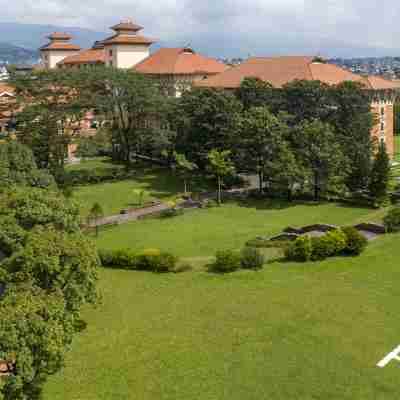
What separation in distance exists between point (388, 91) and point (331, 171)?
1998 centimetres

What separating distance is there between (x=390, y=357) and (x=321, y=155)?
75.2ft

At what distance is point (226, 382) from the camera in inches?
682

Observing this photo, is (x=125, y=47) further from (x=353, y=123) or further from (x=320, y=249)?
(x=320, y=249)

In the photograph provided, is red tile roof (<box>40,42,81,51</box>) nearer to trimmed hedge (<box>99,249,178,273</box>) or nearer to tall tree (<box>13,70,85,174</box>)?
tall tree (<box>13,70,85,174</box>)

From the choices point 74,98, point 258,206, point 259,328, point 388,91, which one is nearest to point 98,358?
point 259,328

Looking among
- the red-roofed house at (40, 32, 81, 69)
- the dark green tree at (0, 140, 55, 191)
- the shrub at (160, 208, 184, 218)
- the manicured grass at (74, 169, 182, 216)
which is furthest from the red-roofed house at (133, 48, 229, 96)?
the dark green tree at (0, 140, 55, 191)

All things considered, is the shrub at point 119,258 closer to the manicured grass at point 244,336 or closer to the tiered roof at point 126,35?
the manicured grass at point 244,336

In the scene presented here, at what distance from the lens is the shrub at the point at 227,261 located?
27.0 meters

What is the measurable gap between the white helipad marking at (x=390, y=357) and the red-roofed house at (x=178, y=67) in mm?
46581

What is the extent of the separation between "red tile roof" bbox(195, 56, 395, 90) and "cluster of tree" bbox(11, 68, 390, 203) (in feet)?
19.9

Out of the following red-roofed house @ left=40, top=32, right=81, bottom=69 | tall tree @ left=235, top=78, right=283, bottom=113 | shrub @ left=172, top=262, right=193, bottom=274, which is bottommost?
shrub @ left=172, top=262, right=193, bottom=274

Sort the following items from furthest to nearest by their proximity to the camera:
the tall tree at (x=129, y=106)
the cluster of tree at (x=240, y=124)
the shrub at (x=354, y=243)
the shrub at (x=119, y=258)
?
the tall tree at (x=129, y=106)
the cluster of tree at (x=240, y=124)
the shrub at (x=354, y=243)
the shrub at (x=119, y=258)

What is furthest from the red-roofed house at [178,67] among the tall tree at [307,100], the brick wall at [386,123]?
the brick wall at [386,123]

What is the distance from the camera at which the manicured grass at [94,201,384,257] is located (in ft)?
107
